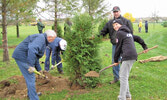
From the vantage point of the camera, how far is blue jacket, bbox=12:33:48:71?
132 inches

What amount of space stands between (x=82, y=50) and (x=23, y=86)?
2.25 meters

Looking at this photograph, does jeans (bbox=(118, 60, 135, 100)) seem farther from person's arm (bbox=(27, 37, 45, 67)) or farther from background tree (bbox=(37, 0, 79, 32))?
background tree (bbox=(37, 0, 79, 32))

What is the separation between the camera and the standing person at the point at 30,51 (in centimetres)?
338

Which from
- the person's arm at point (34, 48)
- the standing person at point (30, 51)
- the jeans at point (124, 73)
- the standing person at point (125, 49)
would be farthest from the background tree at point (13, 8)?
the jeans at point (124, 73)

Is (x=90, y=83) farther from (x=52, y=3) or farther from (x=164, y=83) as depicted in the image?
(x=52, y=3)

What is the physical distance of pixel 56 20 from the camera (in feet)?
54.4

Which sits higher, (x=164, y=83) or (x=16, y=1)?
(x=16, y=1)

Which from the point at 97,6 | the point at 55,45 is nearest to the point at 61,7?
the point at 97,6

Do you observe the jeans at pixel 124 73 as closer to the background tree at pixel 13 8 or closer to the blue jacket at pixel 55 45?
the blue jacket at pixel 55 45

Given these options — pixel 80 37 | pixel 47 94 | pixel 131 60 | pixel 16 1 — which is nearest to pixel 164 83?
pixel 131 60

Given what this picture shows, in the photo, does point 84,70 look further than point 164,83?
No

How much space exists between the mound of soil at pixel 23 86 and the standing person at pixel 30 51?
997mm

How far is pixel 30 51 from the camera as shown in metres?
3.33

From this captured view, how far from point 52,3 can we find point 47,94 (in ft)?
41.1
